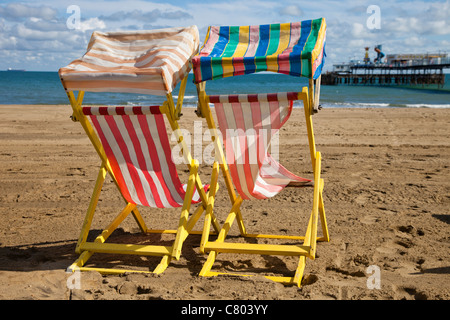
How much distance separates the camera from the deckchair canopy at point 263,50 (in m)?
2.97

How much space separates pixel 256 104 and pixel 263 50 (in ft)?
1.22

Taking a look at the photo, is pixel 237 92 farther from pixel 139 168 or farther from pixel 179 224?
pixel 179 224

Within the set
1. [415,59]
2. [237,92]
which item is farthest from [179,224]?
[415,59]

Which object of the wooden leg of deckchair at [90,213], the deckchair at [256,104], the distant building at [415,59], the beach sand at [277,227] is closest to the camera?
the beach sand at [277,227]

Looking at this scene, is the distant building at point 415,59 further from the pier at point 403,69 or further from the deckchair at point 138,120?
the deckchair at point 138,120

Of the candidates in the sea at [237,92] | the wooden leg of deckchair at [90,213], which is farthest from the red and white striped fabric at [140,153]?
the sea at [237,92]

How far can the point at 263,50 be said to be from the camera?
3248 mm

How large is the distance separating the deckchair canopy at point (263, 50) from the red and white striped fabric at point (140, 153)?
50cm

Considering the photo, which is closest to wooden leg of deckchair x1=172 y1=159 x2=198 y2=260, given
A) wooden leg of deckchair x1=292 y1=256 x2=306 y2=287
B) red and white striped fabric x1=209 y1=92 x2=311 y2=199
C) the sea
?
red and white striped fabric x1=209 y1=92 x2=311 y2=199

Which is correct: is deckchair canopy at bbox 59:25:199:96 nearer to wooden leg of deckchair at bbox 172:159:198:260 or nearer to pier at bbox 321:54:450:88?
wooden leg of deckchair at bbox 172:159:198:260

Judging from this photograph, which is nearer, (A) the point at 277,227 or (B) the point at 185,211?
(B) the point at 185,211

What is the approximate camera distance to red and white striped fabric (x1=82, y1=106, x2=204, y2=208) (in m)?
3.22

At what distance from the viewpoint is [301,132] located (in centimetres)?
931

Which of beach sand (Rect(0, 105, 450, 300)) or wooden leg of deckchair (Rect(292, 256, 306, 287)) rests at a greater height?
wooden leg of deckchair (Rect(292, 256, 306, 287))
